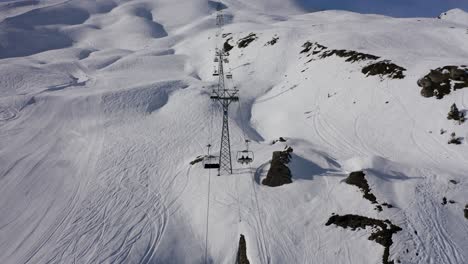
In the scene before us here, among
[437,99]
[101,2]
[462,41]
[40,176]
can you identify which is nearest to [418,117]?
[437,99]

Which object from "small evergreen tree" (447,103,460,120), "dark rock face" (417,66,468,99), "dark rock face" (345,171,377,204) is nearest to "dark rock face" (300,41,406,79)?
"dark rock face" (417,66,468,99)

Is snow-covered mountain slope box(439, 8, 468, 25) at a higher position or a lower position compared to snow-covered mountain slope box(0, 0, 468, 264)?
higher

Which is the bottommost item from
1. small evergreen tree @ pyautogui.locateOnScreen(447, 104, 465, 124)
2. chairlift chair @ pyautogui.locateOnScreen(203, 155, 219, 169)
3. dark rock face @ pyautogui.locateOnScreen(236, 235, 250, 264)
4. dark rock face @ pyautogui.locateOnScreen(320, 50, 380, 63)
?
dark rock face @ pyautogui.locateOnScreen(236, 235, 250, 264)

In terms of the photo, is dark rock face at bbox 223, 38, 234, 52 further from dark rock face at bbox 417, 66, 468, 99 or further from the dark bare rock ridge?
the dark bare rock ridge

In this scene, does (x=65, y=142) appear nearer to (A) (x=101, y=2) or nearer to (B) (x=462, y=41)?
(B) (x=462, y=41)

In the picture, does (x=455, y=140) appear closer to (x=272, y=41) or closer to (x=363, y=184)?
(x=363, y=184)

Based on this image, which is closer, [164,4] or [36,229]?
[36,229]
